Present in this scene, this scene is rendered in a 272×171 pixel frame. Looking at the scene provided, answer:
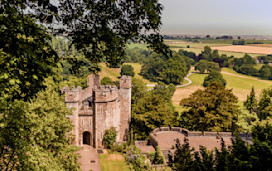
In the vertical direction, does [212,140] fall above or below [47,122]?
below

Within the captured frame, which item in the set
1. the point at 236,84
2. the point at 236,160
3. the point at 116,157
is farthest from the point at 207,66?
the point at 236,160

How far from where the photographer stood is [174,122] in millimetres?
34469

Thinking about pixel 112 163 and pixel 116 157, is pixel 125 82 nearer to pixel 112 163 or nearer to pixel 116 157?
pixel 116 157

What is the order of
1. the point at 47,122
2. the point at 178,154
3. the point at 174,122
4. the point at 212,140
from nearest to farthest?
the point at 178,154
the point at 47,122
the point at 212,140
the point at 174,122

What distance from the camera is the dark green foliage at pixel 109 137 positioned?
1112 inches

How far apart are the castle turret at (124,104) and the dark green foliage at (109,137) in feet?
11.3

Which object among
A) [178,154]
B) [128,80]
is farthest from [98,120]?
[178,154]

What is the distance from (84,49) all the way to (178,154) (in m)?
5.19

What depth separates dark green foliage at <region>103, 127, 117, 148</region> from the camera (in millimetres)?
28250

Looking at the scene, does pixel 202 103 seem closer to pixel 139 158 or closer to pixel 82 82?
pixel 139 158

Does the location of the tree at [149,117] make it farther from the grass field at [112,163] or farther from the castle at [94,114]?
the grass field at [112,163]

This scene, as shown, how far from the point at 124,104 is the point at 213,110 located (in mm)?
11350

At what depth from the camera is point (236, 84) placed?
300 feet

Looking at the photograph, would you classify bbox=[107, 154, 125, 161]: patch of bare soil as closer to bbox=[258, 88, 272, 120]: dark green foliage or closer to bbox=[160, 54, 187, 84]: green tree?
bbox=[258, 88, 272, 120]: dark green foliage
